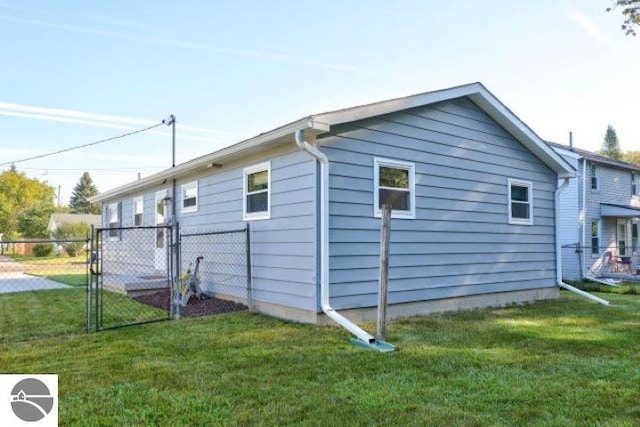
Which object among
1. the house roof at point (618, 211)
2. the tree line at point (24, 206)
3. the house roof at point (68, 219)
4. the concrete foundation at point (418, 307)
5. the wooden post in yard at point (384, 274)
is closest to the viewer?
the wooden post in yard at point (384, 274)

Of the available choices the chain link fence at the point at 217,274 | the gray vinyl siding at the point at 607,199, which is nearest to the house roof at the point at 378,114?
the chain link fence at the point at 217,274

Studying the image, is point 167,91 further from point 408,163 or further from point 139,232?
point 408,163

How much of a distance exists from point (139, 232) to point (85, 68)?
6340mm

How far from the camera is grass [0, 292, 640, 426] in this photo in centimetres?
310

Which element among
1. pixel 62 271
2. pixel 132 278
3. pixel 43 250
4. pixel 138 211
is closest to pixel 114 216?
pixel 138 211

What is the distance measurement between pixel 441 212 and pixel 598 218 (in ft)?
42.4

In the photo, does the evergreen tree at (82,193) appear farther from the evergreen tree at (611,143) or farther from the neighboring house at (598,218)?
the evergreen tree at (611,143)

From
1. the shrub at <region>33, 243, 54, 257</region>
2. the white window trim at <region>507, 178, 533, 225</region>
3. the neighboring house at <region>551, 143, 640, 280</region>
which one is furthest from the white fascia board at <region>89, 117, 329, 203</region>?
the shrub at <region>33, 243, 54, 257</region>

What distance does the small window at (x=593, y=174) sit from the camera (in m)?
17.1

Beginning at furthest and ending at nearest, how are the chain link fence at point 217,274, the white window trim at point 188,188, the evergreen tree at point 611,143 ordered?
the evergreen tree at point 611,143 → the white window trim at point 188,188 → the chain link fence at point 217,274

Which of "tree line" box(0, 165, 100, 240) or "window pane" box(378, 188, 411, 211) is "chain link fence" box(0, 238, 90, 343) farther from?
"tree line" box(0, 165, 100, 240)

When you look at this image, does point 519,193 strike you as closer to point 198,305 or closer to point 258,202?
point 258,202

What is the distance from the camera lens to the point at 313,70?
14.7 m

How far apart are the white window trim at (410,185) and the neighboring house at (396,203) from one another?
0.06 feet
